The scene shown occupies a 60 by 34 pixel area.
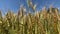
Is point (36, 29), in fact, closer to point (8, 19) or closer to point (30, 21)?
point (30, 21)

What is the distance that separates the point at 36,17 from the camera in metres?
2.10

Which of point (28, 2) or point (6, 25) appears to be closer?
point (28, 2)

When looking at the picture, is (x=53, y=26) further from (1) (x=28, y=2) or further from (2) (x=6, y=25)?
(2) (x=6, y=25)

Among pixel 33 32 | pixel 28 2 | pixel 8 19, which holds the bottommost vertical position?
pixel 33 32

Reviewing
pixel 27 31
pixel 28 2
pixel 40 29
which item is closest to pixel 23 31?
pixel 27 31

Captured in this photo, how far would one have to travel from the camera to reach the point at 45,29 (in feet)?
6.89

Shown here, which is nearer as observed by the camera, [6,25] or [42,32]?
[42,32]

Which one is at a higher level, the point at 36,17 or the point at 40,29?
the point at 36,17

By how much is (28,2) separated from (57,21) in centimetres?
38

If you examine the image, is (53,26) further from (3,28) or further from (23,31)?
(3,28)

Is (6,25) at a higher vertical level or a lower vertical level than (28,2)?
lower

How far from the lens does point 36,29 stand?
2072 mm

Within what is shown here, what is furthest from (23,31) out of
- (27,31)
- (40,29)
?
(40,29)

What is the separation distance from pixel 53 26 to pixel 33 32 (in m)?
0.23
